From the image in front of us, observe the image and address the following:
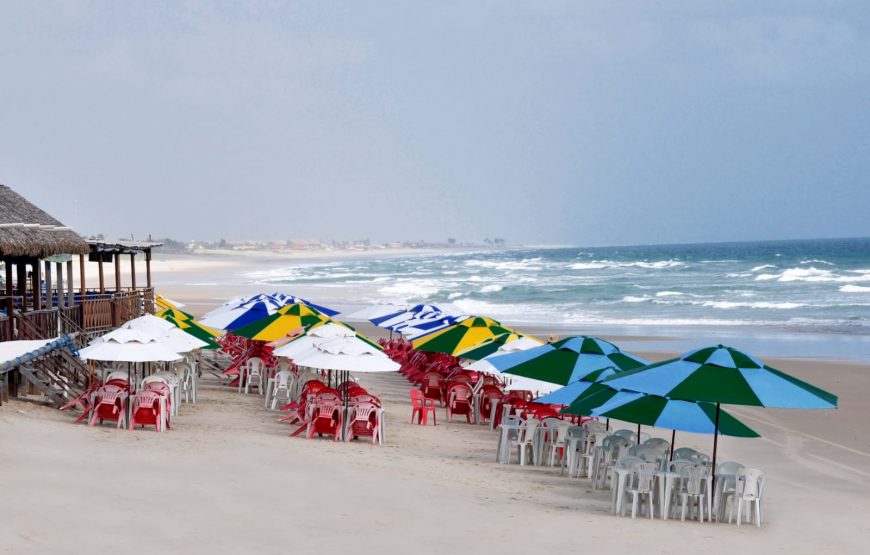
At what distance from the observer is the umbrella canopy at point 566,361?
1184 centimetres

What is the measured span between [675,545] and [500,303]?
41519 mm

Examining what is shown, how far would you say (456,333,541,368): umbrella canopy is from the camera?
48.0ft

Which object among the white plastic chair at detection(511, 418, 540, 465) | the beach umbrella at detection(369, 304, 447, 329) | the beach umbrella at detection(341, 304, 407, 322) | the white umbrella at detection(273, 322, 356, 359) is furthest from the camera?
the beach umbrella at detection(341, 304, 407, 322)

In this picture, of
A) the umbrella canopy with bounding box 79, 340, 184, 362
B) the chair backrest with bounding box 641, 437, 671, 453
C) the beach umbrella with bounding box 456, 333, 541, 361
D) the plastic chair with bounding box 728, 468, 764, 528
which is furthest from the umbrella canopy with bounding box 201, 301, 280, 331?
the plastic chair with bounding box 728, 468, 764, 528

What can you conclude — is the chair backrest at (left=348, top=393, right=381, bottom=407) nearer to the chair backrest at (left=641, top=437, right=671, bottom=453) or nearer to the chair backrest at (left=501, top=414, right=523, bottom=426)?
the chair backrest at (left=501, top=414, right=523, bottom=426)

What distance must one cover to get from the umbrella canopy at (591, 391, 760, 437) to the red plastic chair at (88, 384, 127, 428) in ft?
19.7

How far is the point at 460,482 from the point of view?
34.3 feet

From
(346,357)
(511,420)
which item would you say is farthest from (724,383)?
(346,357)

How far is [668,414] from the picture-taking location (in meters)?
9.63

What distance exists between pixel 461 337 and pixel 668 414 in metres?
7.15

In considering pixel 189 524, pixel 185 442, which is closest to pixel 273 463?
pixel 185 442

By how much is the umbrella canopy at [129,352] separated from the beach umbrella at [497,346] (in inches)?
173

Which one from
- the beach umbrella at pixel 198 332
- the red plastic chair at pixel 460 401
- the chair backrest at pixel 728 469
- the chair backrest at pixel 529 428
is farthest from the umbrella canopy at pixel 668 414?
the beach umbrella at pixel 198 332

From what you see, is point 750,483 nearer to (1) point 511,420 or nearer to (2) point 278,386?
(1) point 511,420
